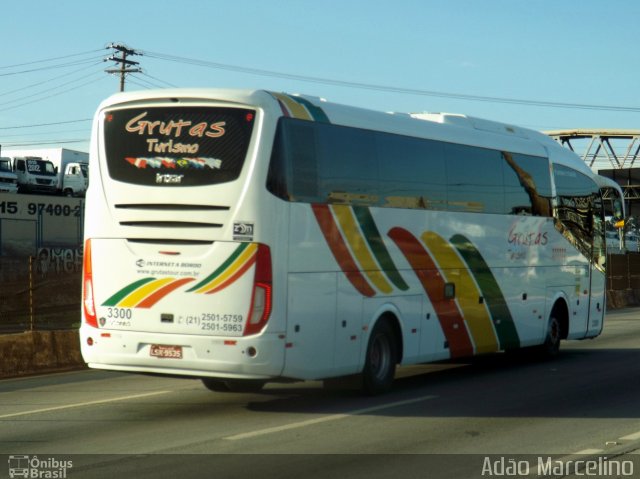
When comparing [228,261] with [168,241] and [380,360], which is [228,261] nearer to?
[168,241]

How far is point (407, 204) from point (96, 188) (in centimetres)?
427

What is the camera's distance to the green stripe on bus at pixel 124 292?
1237 centimetres

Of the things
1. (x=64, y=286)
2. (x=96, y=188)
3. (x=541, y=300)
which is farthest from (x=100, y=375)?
(x=64, y=286)

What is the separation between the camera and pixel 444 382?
620 inches

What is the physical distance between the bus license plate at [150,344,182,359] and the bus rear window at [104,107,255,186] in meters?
1.78

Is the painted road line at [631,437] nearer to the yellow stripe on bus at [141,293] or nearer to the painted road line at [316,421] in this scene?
the painted road line at [316,421]

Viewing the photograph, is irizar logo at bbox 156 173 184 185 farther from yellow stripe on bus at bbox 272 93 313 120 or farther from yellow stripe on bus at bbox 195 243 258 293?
yellow stripe on bus at bbox 272 93 313 120

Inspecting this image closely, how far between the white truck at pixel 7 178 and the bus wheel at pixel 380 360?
145ft

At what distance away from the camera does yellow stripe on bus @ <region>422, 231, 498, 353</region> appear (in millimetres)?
15602

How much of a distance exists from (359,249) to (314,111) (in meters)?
1.85

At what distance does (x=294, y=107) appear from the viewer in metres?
12.6

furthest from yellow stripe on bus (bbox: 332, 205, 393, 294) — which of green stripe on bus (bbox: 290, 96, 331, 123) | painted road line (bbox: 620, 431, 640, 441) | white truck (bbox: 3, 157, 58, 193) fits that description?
white truck (bbox: 3, 157, 58, 193)

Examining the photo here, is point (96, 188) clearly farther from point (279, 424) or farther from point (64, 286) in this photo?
point (64, 286)

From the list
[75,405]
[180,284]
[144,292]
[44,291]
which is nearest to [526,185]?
[180,284]
